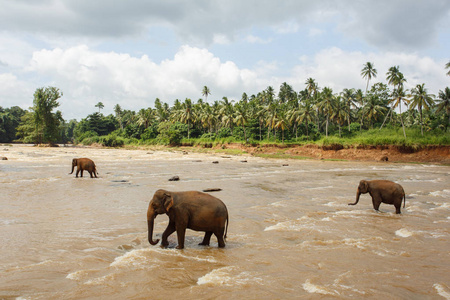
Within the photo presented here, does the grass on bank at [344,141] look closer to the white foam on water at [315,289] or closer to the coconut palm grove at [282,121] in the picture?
the coconut palm grove at [282,121]

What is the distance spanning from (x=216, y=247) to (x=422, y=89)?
62335 millimetres

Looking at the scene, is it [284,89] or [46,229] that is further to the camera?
[284,89]

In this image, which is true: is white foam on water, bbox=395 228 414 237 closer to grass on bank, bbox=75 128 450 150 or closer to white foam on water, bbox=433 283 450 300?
white foam on water, bbox=433 283 450 300

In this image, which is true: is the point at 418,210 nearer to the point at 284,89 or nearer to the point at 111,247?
the point at 111,247

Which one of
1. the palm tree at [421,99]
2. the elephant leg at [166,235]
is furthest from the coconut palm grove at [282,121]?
the elephant leg at [166,235]

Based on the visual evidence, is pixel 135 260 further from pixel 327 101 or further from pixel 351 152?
pixel 327 101

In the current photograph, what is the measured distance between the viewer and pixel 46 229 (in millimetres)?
8094

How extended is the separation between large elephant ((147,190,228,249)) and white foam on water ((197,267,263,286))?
4.08 ft

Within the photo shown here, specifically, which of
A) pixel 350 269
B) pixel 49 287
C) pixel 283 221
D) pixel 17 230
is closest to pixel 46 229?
pixel 17 230

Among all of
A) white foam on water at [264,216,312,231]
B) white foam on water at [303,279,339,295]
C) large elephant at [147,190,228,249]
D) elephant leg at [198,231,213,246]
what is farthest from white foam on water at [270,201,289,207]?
white foam on water at [303,279,339,295]

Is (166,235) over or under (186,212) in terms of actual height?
under

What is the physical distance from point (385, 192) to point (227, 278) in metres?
8.25

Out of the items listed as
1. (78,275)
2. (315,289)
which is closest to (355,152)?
(315,289)

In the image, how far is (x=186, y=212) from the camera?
6.57 meters
